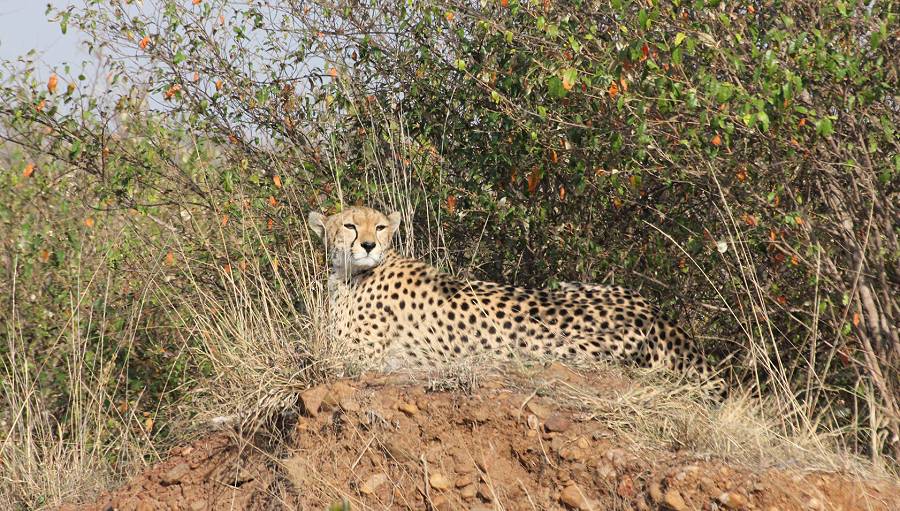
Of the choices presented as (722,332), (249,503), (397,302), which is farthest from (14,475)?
(722,332)

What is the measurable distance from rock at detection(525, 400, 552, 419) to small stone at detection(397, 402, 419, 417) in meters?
0.43

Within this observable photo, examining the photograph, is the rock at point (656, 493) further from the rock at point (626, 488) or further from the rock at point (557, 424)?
the rock at point (557, 424)

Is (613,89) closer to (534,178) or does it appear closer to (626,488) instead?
(534,178)

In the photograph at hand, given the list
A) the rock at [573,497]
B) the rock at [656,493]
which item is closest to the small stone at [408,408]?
the rock at [573,497]

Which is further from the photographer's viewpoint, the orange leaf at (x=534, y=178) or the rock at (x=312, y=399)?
the orange leaf at (x=534, y=178)

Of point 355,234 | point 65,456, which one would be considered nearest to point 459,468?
point 355,234

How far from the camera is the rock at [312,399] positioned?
14.0ft

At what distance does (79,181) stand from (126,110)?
72cm

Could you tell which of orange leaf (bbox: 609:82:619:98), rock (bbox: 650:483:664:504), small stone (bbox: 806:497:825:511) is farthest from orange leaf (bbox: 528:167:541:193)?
small stone (bbox: 806:497:825:511)

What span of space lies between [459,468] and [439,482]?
0.09 metres

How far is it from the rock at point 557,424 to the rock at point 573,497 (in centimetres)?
21

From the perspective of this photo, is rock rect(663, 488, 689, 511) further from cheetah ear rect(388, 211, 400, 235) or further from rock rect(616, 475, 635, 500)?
cheetah ear rect(388, 211, 400, 235)

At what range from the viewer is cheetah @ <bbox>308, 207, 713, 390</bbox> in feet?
16.9

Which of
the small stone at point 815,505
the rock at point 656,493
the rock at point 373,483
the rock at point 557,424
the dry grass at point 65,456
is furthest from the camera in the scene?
the dry grass at point 65,456
